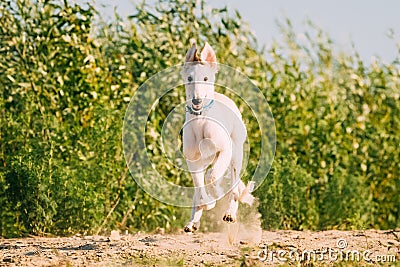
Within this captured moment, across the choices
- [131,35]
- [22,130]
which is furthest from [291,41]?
[22,130]

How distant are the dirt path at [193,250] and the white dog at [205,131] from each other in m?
0.40

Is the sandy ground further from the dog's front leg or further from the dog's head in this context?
the dog's head

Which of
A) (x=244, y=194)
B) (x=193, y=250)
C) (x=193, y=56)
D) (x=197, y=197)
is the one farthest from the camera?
(x=193, y=250)

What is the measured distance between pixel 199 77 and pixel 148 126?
352cm

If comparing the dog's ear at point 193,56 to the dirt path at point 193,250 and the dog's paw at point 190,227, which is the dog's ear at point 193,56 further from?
the dirt path at point 193,250

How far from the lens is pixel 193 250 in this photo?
5992mm

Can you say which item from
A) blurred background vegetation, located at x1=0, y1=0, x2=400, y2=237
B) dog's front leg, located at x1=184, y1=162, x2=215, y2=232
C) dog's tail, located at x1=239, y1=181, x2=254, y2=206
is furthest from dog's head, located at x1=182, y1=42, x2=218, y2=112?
blurred background vegetation, located at x1=0, y1=0, x2=400, y2=237

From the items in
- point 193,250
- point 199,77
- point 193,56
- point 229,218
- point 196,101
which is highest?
point 193,56

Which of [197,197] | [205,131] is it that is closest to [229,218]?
[197,197]

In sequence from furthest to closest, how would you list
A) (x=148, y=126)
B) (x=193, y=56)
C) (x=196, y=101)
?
(x=148, y=126), (x=193, y=56), (x=196, y=101)

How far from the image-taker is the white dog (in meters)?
5.34

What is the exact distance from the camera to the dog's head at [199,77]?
17.4ft

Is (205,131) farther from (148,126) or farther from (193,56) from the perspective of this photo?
(148,126)

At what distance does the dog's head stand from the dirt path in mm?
1040
